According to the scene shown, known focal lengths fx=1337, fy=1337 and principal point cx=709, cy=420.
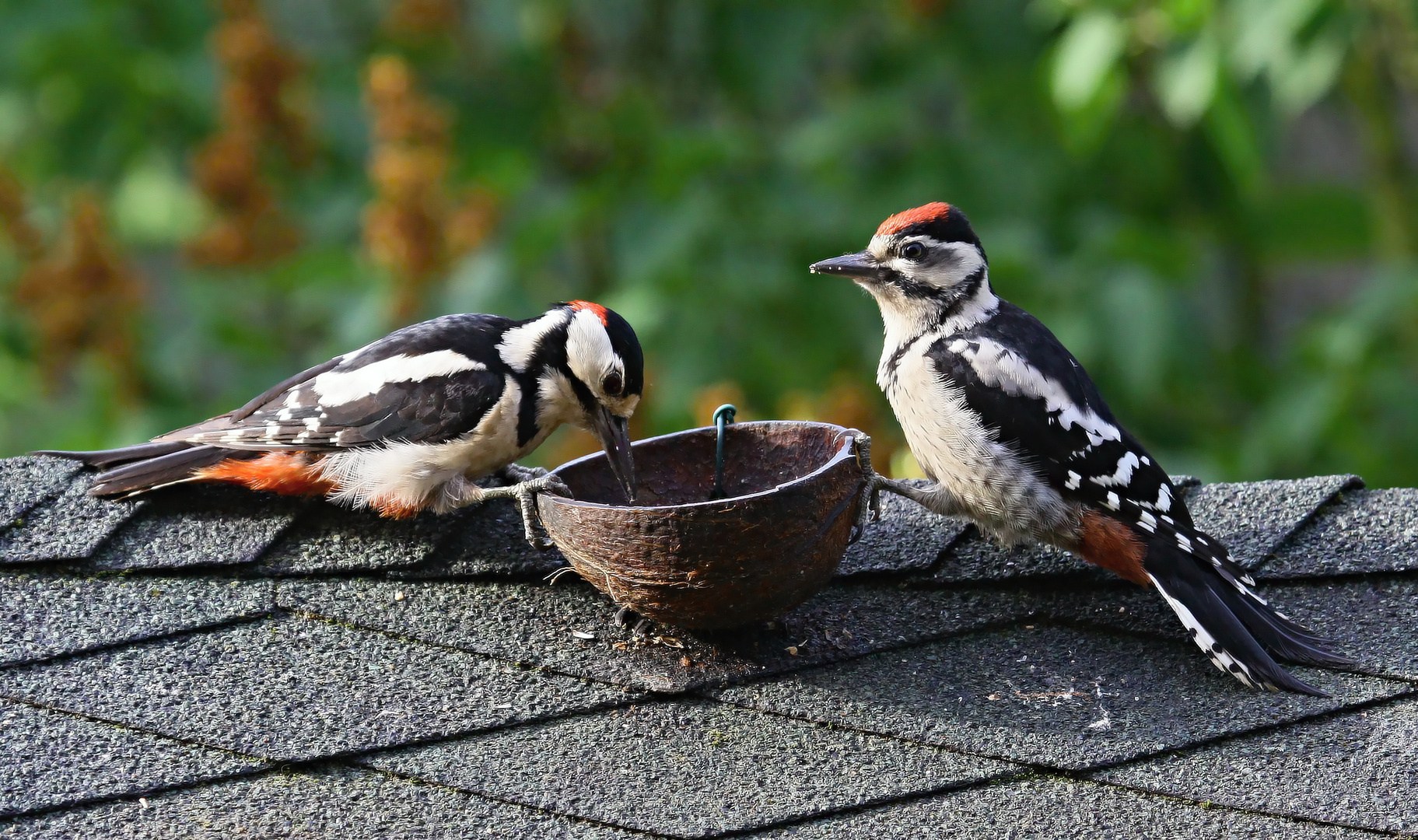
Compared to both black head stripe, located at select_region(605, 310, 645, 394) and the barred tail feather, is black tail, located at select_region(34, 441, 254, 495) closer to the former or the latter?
the barred tail feather

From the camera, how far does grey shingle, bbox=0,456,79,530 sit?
9.75 feet

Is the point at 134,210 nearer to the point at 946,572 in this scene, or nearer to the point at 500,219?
the point at 500,219

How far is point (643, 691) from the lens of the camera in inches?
91.3

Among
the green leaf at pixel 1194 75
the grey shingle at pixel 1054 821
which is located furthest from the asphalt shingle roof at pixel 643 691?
the green leaf at pixel 1194 75

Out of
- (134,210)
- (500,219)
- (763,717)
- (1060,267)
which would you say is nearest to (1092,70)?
(1060,267)

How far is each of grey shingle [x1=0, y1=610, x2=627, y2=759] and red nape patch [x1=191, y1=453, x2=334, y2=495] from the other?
1.76 feet

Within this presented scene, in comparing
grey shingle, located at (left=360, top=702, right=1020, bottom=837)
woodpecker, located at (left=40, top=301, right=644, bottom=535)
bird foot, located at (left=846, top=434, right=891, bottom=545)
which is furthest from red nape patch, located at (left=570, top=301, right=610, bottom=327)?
grey shingle, located at (left=360, top=702, right=1020, bottom=837)

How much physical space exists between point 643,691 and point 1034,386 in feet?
4.05

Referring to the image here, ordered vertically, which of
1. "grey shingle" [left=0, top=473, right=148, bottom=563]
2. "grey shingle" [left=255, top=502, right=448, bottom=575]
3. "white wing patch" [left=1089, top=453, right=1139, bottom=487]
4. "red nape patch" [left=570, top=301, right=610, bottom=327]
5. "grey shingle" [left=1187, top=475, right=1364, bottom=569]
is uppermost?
"red nape patch" [left=570, top=301, right=610, bottom=327]

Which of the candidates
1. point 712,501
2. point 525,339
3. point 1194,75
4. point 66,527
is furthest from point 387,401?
point 1194,75

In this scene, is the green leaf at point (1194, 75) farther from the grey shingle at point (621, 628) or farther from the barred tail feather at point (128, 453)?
the barred tail feather at point (128, 453)

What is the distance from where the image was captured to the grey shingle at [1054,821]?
194 cm

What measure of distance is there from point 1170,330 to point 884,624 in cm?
297

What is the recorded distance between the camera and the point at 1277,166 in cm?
952
